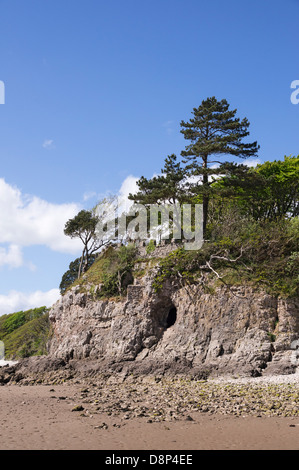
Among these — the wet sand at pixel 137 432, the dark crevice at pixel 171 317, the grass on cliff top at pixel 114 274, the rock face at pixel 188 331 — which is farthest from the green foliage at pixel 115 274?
the wet sand at pixel 137 432

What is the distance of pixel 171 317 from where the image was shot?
2902 cm

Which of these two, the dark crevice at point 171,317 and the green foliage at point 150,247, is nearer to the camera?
the dark crevice at point 171,317

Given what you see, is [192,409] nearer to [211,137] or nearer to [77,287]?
[77,287]

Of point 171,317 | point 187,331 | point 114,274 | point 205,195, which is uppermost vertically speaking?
point 205,195

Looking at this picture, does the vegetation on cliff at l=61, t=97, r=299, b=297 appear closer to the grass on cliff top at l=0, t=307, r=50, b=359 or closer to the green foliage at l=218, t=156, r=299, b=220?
the green foliage at l=218, t=156, r=299, b=220

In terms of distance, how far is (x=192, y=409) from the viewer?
15.4 m

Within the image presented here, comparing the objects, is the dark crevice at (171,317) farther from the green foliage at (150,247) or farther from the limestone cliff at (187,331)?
the green foliage at (150,247)

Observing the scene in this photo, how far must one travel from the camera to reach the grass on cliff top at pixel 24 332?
47.2 m

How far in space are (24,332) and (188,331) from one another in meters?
45.1

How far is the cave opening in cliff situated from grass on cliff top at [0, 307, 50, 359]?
652 inches

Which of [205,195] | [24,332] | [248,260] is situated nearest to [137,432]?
[248,260]

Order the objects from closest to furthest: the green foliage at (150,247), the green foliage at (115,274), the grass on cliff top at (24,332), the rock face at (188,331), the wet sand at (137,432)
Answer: the wet sand at (137,432), the rock face at (188,331), the green foliage at (115,274), the green foliage at (150,247), the grass on cliff top at (24,332)

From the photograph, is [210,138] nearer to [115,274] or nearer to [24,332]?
[115,274]
